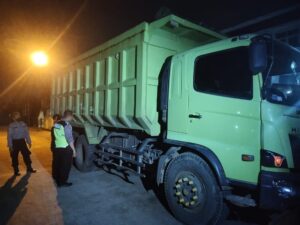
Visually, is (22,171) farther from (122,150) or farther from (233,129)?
(233,129)

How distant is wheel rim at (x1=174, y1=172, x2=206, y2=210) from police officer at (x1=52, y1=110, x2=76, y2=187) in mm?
2743

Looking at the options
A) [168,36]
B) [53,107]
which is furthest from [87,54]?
[53,107]

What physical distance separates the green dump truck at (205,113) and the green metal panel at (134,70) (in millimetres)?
19

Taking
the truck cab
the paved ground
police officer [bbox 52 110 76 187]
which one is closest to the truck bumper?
the truck cab

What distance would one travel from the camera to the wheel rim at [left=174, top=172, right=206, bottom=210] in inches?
146

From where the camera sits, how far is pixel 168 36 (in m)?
4.88

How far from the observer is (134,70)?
4.92 metres

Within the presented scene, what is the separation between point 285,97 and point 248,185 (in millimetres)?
1186

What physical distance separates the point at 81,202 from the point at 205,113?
274 centimetres

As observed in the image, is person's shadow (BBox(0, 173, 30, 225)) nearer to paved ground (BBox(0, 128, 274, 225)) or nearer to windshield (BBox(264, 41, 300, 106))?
paved ground (BBox(0, 128, 274, 225))

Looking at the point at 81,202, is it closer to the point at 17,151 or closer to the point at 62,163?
the point at 62,163

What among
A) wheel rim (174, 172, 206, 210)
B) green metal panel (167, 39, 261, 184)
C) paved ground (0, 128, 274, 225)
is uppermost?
green metal panel (167, 39, 261, 184)

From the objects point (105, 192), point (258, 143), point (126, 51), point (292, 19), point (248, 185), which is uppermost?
point (292, 19)

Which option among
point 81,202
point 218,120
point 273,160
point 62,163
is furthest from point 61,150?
point 273,160
